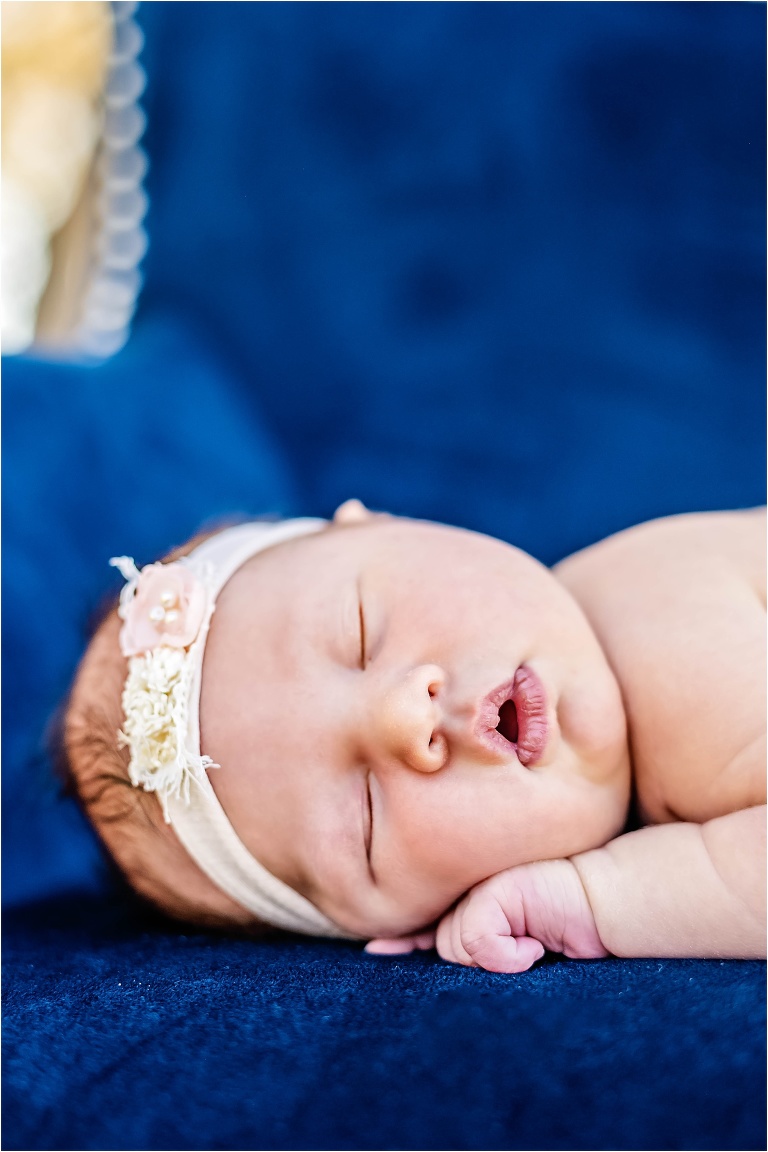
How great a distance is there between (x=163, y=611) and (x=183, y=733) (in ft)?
0.57

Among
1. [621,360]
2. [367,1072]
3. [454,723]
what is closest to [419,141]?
[621,360]

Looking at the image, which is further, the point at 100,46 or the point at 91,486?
the point at 100,46

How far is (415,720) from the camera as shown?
1043 mm

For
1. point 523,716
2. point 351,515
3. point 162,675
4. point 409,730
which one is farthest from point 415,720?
point 351,515

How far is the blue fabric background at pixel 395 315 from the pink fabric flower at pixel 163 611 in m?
0.25

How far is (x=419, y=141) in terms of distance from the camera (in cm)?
196

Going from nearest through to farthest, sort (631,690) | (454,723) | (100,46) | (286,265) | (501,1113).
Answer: (501,1113) < (454,723) < (631,690) < (286,265) < (100,46)

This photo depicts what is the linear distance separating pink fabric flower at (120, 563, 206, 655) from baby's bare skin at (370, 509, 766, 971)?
0.46 meters

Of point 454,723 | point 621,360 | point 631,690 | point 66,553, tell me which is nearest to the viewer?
point 454,723

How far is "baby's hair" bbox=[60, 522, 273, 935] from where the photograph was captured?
125cm

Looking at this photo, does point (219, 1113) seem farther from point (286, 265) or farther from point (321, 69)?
point (321, 69)

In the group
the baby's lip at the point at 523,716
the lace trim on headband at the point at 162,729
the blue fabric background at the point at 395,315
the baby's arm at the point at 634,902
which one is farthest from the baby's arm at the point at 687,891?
the lace trim on headband at the point at 162,729

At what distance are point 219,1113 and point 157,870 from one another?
543 millimetres

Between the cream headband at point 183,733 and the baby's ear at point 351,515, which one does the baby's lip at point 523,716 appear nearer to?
the cream headband at point 183,733
